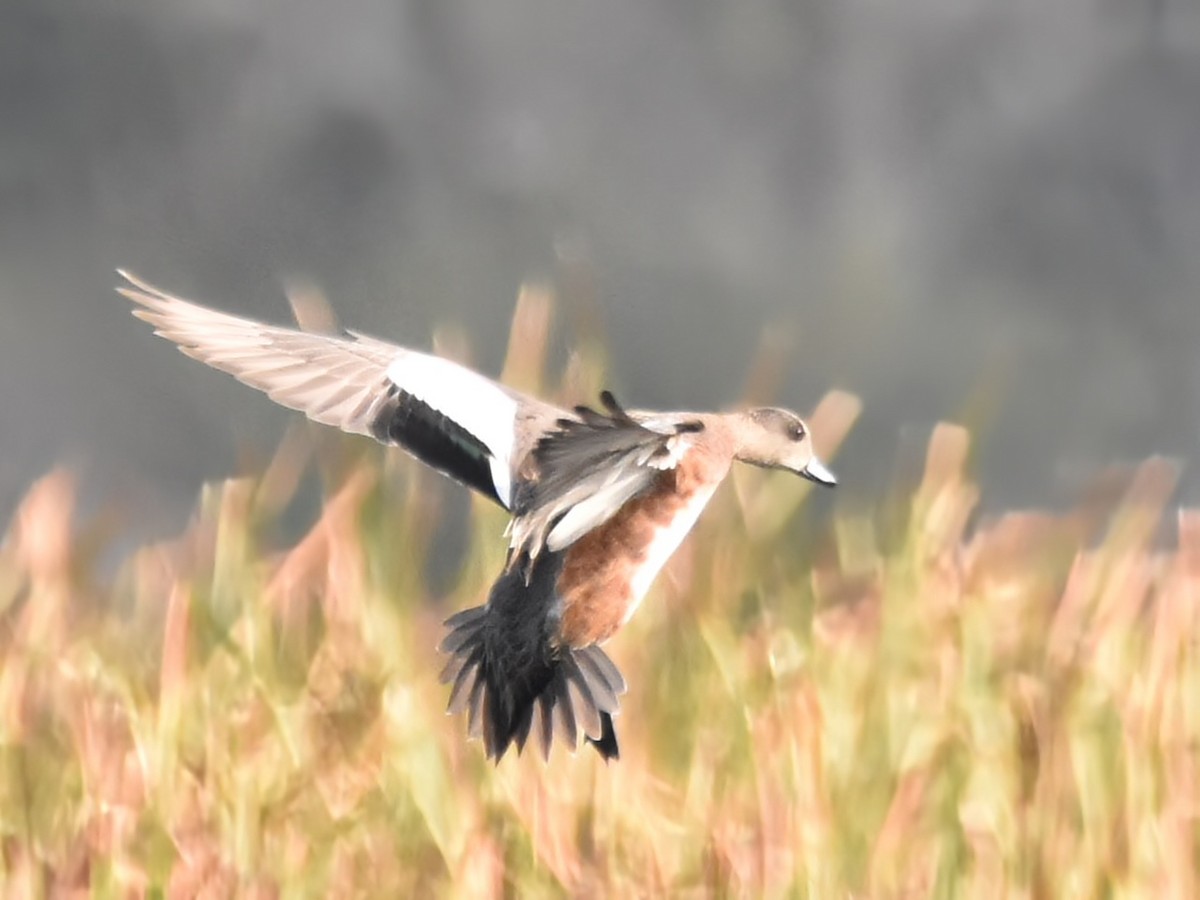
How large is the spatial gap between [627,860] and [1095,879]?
320 mm

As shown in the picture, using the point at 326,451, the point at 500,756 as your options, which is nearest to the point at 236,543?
the point at 326,451

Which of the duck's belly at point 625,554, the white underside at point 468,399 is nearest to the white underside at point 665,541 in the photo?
the duck's belly at point 625,554

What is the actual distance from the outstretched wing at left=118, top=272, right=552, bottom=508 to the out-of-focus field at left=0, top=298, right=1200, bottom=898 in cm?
7

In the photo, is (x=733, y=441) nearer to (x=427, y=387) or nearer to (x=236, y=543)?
(x=427, y=387)

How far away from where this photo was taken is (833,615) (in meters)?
1.38

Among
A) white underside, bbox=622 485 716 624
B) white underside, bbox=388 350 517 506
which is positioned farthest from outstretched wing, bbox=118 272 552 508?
white underside, bbox=622 485 716 624

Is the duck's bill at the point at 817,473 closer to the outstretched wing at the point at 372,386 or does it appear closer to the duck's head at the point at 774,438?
the duck's head at the point at 774,438

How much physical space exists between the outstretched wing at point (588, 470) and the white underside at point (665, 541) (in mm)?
32

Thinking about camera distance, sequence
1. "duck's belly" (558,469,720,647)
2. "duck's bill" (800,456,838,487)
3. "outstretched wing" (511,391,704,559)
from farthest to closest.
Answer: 1. "duck's bill" (800,456,838,487)
2. "duck's belly" (558,469,720,647)
3. "outstretched wing" (511,391,704,559)

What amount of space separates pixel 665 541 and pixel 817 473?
16 cm

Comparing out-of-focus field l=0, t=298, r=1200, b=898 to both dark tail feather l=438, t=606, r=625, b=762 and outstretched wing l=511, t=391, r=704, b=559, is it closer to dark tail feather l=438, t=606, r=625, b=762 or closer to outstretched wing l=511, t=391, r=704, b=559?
dark tail feather l=438, t=606, r=625, b=762

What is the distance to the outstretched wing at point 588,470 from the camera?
1.04 meters

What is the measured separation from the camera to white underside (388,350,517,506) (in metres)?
1.28

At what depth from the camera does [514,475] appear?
1.26 metres
